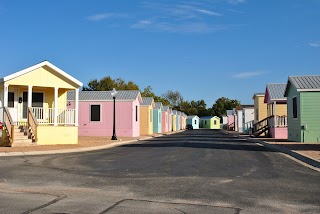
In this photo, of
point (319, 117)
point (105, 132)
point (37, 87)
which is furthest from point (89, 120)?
point (319, 117)

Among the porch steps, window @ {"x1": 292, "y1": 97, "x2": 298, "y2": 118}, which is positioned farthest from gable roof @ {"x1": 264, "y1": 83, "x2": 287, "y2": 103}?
the porch steps

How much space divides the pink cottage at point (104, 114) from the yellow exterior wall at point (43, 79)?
1301 centimetres

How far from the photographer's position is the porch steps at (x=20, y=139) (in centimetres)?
2111

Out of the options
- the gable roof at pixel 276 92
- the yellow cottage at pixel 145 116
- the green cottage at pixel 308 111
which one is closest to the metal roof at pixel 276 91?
the gable roof at pixel 276 92

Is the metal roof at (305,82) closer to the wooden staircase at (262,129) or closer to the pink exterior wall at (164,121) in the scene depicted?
the wooden staircase at (262,129)

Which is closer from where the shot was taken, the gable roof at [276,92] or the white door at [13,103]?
the white door at [13,103]

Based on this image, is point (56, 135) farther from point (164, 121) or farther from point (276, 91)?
point (164, 121)

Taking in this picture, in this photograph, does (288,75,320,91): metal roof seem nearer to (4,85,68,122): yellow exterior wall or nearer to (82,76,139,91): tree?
(4,85,68,122): yellow exterior wall

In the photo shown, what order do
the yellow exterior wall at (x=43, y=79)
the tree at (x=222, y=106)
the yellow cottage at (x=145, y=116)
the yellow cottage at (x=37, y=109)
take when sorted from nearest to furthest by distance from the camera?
the yellow cottage at (x=37, y=109)
the yellow exterior wall at (x=43, y=79)
the yellow cottage at (x=145, y=116)
the tree at (x=222, y=106)

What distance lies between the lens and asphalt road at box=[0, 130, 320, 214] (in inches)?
273

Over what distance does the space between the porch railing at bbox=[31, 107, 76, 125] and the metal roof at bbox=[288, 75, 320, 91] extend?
49.4 ft

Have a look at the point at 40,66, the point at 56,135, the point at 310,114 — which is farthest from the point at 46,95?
the point at 310,114

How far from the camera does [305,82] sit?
26.2 m

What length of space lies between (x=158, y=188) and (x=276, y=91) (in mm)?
28961
